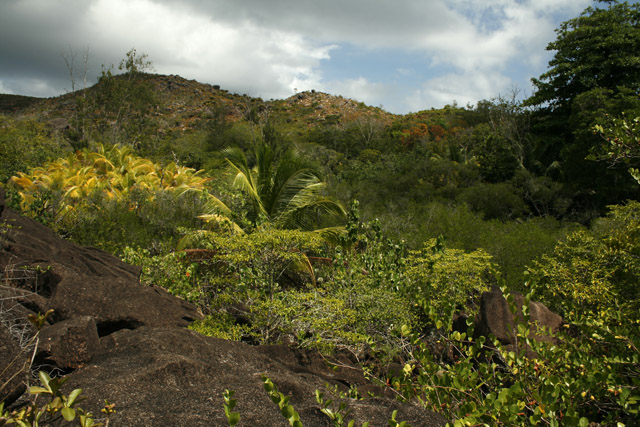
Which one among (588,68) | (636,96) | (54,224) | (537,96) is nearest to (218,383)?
(54,224)

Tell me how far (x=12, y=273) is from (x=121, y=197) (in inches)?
281

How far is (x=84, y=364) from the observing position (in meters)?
2.90

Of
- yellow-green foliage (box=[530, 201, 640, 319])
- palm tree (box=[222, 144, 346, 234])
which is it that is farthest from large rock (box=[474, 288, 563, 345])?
palm tree (box=[222, 144, 346, 234])

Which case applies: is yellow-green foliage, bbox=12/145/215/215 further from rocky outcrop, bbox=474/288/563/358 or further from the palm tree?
rocky outcrop, bbox=474/288/563/358

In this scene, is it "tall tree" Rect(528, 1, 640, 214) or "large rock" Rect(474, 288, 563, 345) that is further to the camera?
Result: "tall tree" Rect(528, 1, 640, 214)

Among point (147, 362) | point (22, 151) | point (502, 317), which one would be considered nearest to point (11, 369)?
point (147, 362)

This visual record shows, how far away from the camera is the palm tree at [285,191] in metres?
9.86

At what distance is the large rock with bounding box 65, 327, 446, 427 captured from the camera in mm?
2295

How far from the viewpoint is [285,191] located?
32.8 ft

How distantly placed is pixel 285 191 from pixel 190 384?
7393 millimetres

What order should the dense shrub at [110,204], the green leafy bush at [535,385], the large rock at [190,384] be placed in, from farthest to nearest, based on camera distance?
1. the dense shrub at [110,204]
2. the large rock at [190,384]
3. the green leafy bush at [535,385]

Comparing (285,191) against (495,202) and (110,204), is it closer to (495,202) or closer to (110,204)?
(110,204)

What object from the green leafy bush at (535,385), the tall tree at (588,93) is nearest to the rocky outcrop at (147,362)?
the green leafy bush at (535,385)

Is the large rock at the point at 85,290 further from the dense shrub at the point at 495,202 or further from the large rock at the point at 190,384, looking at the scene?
the dense shrub at the point at 495,202
